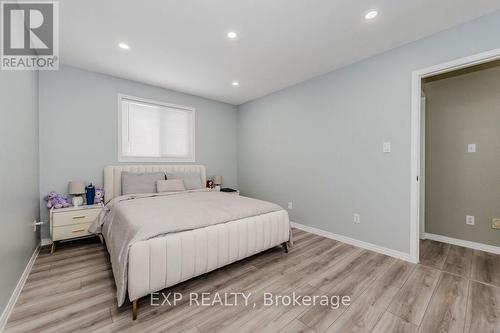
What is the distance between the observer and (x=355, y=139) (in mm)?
2859

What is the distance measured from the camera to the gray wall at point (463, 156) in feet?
8.43

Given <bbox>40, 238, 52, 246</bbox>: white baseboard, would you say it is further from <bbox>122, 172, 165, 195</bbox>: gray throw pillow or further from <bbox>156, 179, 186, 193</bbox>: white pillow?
<bbox>156, 179, 186, 193</bbox>: white pillow

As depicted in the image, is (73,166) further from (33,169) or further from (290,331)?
(290,331)

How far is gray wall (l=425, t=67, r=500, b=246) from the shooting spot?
2568mm

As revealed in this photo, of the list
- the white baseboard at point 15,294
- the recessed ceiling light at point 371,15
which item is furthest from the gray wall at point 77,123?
the recessed ceiling light at point 371,15

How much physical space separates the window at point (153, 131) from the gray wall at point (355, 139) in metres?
1.67

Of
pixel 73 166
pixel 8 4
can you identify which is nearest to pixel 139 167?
pixel 73 166

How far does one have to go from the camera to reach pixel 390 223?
2.53 meters

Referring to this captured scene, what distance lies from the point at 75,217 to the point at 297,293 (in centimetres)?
284

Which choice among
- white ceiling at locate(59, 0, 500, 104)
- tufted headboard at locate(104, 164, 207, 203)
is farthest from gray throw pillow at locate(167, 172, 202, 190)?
white ceiling at locate(59, 0, 500, 104)

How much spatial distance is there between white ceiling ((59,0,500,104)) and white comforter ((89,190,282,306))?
6.31 feet

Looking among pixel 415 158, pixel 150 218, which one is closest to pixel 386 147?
pixel 415 158

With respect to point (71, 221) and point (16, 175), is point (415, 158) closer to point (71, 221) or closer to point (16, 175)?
point (16, 175)

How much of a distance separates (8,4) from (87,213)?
7.31 feet
